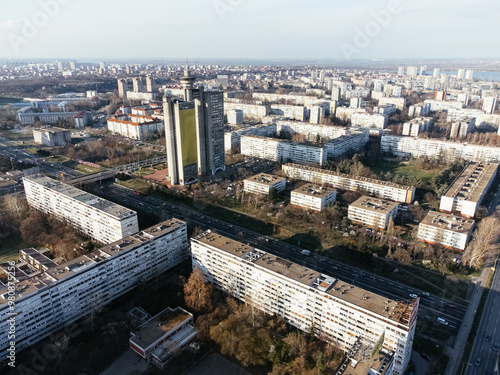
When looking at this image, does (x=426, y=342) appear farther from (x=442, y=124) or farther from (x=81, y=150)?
(x=442, y=124)

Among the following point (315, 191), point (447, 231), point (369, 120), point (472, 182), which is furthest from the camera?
point (369, 120)

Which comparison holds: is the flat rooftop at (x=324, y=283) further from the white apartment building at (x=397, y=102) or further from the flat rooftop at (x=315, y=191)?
the white apartment building at (x=397, y=102)

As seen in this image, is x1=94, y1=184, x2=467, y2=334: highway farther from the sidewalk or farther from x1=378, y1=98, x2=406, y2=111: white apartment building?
x1=378, y1=98, x2=406, y2=111: white apartment building

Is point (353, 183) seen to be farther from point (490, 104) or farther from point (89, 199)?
point (490, 104)

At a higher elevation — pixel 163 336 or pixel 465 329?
pixel 163 336

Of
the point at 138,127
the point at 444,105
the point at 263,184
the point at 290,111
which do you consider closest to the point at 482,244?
the point at 263,184

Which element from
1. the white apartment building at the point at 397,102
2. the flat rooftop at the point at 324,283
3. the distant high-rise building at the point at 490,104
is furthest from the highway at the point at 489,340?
the white apartment building at the point at 397,102

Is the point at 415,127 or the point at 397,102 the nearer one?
the point at 415,127
